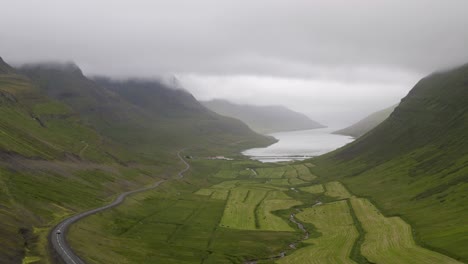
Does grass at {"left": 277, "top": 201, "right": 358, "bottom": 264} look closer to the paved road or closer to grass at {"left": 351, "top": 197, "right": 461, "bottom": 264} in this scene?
grass at {"left": 351, "top": 197, "right": 461, "bottom": 264}

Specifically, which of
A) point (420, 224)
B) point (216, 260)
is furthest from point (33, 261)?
point (420, 224)

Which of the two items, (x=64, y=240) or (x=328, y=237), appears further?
(x=328, y=237)

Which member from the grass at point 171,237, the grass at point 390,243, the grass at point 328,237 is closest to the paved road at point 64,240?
the grass at point 171,237

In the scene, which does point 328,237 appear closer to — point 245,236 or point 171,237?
point 245,236

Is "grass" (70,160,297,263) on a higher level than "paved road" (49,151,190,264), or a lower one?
lower

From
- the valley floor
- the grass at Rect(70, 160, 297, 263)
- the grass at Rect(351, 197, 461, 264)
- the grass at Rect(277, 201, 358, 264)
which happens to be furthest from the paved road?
the grass at Rect(351, 197, 461, 264)

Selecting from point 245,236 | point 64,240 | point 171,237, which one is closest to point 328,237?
point 245,236
